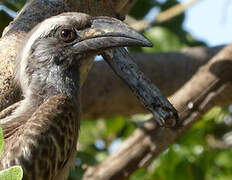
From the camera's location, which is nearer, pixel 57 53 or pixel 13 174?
pixel 13 174

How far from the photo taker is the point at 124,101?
6004 mm

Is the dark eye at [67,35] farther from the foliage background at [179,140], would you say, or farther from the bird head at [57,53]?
the foliage background at [179,140]

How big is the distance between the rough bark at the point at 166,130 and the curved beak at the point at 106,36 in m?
1.28

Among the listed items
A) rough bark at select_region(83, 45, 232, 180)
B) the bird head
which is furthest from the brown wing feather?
rough bark at select_region(83, 45, 232, 180)

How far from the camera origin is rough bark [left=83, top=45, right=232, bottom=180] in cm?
499

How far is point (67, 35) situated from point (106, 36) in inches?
10.5

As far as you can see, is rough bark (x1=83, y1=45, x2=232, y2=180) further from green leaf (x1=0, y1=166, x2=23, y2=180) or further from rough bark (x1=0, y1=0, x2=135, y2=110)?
green leaf (x1=0, y1=166, x2=23, y2=180)

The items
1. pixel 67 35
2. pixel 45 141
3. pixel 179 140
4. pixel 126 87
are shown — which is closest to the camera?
Result: pixel 45 141

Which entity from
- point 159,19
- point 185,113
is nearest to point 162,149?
point 185,113

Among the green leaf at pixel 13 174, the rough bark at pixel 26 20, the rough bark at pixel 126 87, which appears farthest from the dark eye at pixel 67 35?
the rough bark at pixel 126 87

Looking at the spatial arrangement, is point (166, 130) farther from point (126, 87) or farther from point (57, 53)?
point (57, 53)

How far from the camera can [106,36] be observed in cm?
362

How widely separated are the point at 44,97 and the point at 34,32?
13.5 inches

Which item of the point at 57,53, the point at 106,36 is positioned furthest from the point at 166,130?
the point at 106,36
